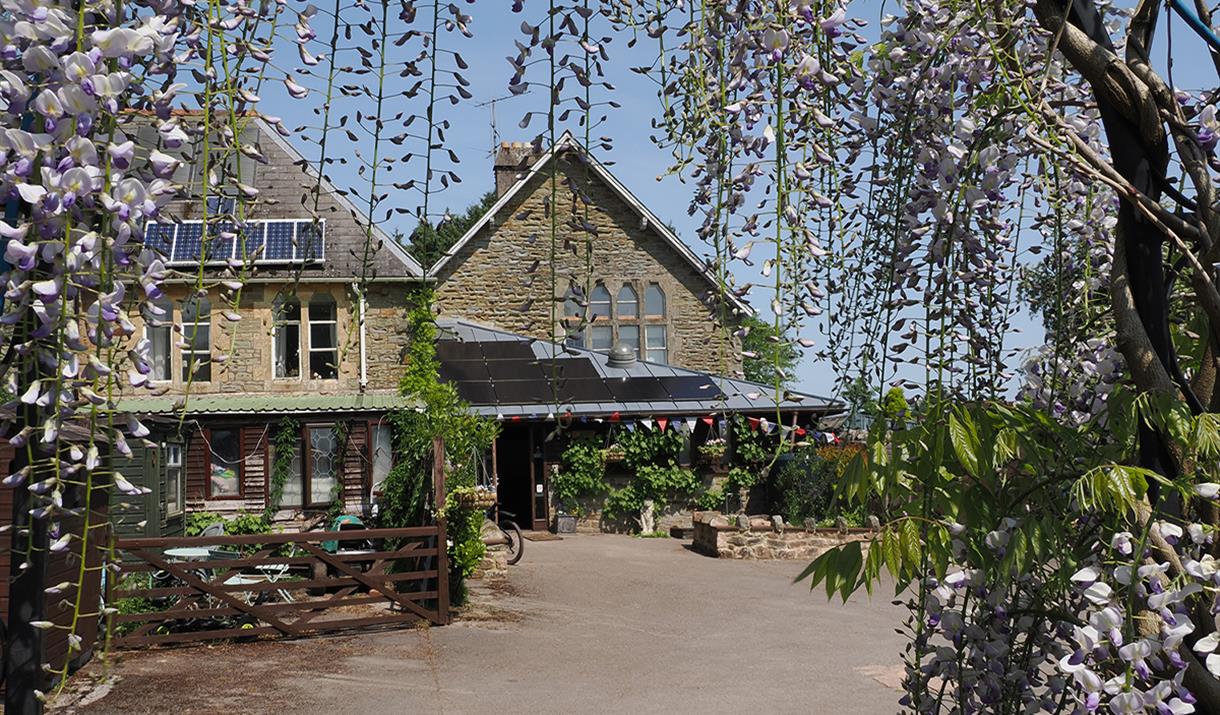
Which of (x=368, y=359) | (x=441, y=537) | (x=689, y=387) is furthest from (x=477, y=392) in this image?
(x=441, y=537)

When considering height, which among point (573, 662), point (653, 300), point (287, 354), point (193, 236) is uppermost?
point (653, 300)

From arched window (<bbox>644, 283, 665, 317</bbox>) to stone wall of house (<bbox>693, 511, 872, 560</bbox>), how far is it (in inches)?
227

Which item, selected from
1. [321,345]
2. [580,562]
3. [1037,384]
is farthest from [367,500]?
[1037,384]

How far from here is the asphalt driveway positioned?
801 cm

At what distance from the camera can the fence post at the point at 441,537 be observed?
11.4m

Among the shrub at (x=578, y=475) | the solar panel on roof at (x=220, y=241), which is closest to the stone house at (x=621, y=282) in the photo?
the shrub at (x=578, y=475)

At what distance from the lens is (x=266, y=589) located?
11.1m

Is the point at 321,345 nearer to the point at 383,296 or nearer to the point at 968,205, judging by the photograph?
the point at 383,296

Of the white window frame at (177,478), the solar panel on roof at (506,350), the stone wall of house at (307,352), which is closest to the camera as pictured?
the white window frame at (177,478)

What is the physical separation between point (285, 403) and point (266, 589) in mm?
6766

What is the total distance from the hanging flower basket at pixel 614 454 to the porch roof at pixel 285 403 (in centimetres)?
383

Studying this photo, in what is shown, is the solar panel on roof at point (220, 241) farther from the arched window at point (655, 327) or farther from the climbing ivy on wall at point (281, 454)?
the arched window at point (655, 327)

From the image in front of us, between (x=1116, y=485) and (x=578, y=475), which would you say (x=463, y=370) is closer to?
(x=578, y=475)

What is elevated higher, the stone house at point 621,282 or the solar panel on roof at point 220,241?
the stone house at point 621,282
